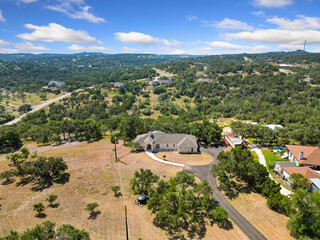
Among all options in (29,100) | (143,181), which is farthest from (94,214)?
(29,100)

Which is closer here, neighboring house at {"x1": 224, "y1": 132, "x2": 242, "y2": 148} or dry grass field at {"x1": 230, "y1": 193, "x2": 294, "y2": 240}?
dry grass field at {"x1": 230, "y1": 193, "x2": 294, "y2": 240}

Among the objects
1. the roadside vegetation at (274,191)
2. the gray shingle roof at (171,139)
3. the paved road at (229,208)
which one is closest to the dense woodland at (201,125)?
the roadside vegetation at (274,191)

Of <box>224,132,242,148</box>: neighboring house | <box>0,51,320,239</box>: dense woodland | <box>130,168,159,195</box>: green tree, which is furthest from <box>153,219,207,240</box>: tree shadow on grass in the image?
<box>224,132,242,148</box>: neighboring house

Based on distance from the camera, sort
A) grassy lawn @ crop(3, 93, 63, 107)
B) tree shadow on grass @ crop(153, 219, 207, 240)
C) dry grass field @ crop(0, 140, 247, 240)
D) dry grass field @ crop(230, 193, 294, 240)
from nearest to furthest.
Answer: tree shadow on grass @ crop(153, 219, 207, 240) < dry grass field @ crop(230, 193, 294, 240) < dry grass field @ crop(0, 140, 247, 240) < grassy lawn @ crop(3, 93, 63, 107)

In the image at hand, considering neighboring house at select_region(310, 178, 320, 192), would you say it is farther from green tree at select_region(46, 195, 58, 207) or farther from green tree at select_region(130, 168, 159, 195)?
green tree at select_region(46, 195, 58, 207)

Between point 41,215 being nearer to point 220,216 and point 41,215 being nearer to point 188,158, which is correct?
point 220,216
